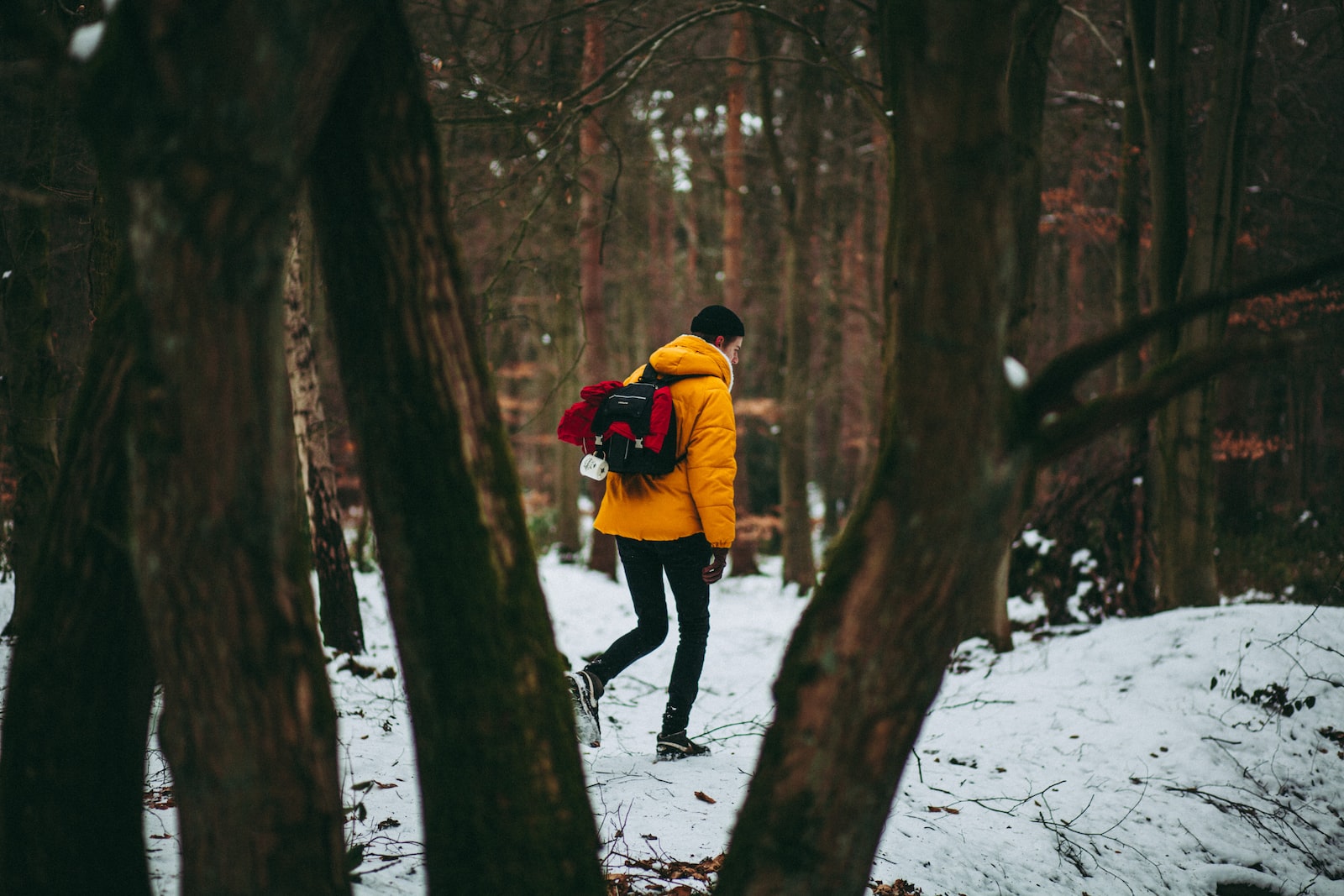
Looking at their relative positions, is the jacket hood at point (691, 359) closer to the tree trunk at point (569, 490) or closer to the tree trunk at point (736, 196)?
the tree trunk at point (736, 196)

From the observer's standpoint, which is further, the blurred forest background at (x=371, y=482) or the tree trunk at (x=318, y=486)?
A: the tree trunk at (x=318, y=486)

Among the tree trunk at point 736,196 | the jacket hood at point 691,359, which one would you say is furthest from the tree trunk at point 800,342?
the jacket hood at point 691,359

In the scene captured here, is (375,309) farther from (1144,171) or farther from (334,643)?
(1144,171)

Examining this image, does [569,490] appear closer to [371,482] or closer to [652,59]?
[652,59]

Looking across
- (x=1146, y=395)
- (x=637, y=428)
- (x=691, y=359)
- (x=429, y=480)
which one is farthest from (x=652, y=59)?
(x=1146, y=395)

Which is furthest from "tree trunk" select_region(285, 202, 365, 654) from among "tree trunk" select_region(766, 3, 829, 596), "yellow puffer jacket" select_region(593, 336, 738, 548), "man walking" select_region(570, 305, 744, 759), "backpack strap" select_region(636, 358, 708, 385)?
"tree trunk" select_region(766, 3, 829, 596)

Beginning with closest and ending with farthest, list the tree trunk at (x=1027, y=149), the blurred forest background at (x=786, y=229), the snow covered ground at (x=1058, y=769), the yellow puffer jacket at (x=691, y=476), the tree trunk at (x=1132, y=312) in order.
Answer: the snow covered ground at (x=1058, y=769)
the yellow puffer jacket at (x=691, y=476)
the blurred forest background at (x=786, y=229)
the tree trunk at (x=1027, y=149)
the tree trunk at (x=1132, y=312)

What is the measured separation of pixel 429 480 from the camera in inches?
81.1

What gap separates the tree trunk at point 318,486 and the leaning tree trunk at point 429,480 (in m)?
4.19

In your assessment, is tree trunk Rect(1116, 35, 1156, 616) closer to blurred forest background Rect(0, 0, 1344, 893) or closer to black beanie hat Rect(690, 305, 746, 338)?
black beanie hat Rect(690, 305, 746, 338)

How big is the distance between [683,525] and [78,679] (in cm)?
237

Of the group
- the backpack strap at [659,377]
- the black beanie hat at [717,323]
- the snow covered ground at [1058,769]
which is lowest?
the snow covered ground at [1058,769]

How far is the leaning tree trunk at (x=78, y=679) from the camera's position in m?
2.10

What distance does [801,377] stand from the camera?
1173 centimetres
